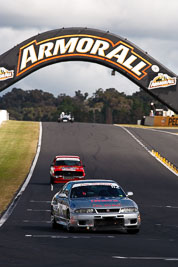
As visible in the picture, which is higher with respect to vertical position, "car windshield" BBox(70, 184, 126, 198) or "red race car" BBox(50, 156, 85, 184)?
"car windshield" BBox(70, 184, 126, 198)

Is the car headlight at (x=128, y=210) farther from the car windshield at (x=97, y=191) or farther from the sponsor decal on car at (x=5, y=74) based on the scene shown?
the sponsor decal on car at (x=5, y=74)

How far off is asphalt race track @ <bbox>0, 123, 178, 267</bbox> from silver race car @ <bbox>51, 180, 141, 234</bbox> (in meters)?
0.25

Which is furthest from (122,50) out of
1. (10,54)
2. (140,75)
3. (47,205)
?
(47,205)

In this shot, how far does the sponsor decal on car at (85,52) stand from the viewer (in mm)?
39500

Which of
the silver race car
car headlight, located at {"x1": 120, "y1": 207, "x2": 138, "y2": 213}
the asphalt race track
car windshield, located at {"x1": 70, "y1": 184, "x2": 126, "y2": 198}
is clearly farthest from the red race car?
car headlight, located at {"x1": 120, "y1": 207, "x2": 138, "y2": 213}

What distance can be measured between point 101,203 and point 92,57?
Result: 23023 mm

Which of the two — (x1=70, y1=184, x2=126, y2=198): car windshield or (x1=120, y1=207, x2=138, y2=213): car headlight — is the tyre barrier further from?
(x1=120, y1=207, x2=138, y2=213): car headlight

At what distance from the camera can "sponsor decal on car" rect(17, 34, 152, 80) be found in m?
39.5

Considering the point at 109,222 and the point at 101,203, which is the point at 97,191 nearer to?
the point at 101,203

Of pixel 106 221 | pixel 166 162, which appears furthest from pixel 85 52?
pixel 106 221

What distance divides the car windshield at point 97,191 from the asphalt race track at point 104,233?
3.44 ft

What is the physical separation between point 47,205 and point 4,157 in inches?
1156

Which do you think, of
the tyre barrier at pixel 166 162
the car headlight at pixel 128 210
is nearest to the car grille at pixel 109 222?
the car headlight at pixel 128 210

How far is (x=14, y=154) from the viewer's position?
191 feet
